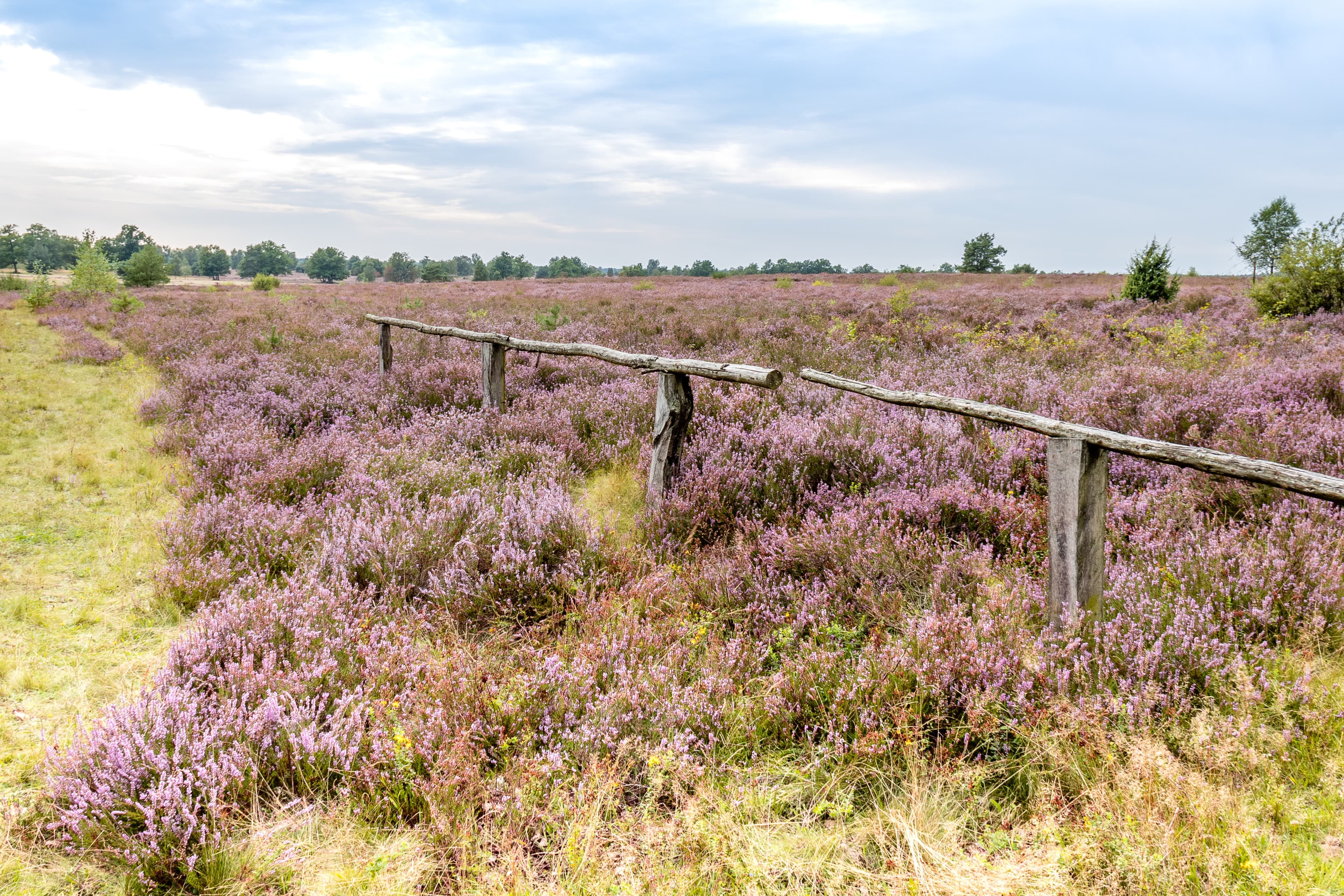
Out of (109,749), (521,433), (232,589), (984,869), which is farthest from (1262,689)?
(521,433)

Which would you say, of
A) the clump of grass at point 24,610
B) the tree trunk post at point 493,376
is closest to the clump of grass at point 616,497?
the tree trunk post at point 493,376

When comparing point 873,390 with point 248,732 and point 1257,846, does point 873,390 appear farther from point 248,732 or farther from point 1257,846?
point 248,732

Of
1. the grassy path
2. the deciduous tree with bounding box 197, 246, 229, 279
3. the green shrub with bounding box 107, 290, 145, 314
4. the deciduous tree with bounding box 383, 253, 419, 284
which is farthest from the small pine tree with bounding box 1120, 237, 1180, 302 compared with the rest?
the deciduous tree with bounding box 197, 246, 229, 279

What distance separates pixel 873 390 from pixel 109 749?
388 centimetres

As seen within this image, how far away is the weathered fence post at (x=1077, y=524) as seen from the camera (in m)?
2.72

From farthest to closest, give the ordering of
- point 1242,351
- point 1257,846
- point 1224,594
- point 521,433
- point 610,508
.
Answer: point 1242,351 → point 521,433 → point 610,508 → point 1224,594 → point 1257,846

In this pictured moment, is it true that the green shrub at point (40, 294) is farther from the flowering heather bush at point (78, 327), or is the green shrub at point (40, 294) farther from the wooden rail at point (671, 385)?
the wooden rail at point (671, 385)

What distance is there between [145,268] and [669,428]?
41.0 metres

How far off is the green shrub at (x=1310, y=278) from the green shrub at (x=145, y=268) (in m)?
43.3

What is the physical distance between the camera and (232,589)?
387cm

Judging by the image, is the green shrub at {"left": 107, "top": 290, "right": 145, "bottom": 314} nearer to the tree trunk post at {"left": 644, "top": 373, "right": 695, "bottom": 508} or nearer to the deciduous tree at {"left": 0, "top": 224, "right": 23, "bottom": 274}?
the tree trunk post at {"left": 644, "top": 373, "right": 695, "bottom": 508}

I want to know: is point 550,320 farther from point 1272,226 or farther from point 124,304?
point 1272,226

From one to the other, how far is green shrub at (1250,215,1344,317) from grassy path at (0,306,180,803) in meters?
16.8

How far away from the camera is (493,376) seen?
24.1 ft
